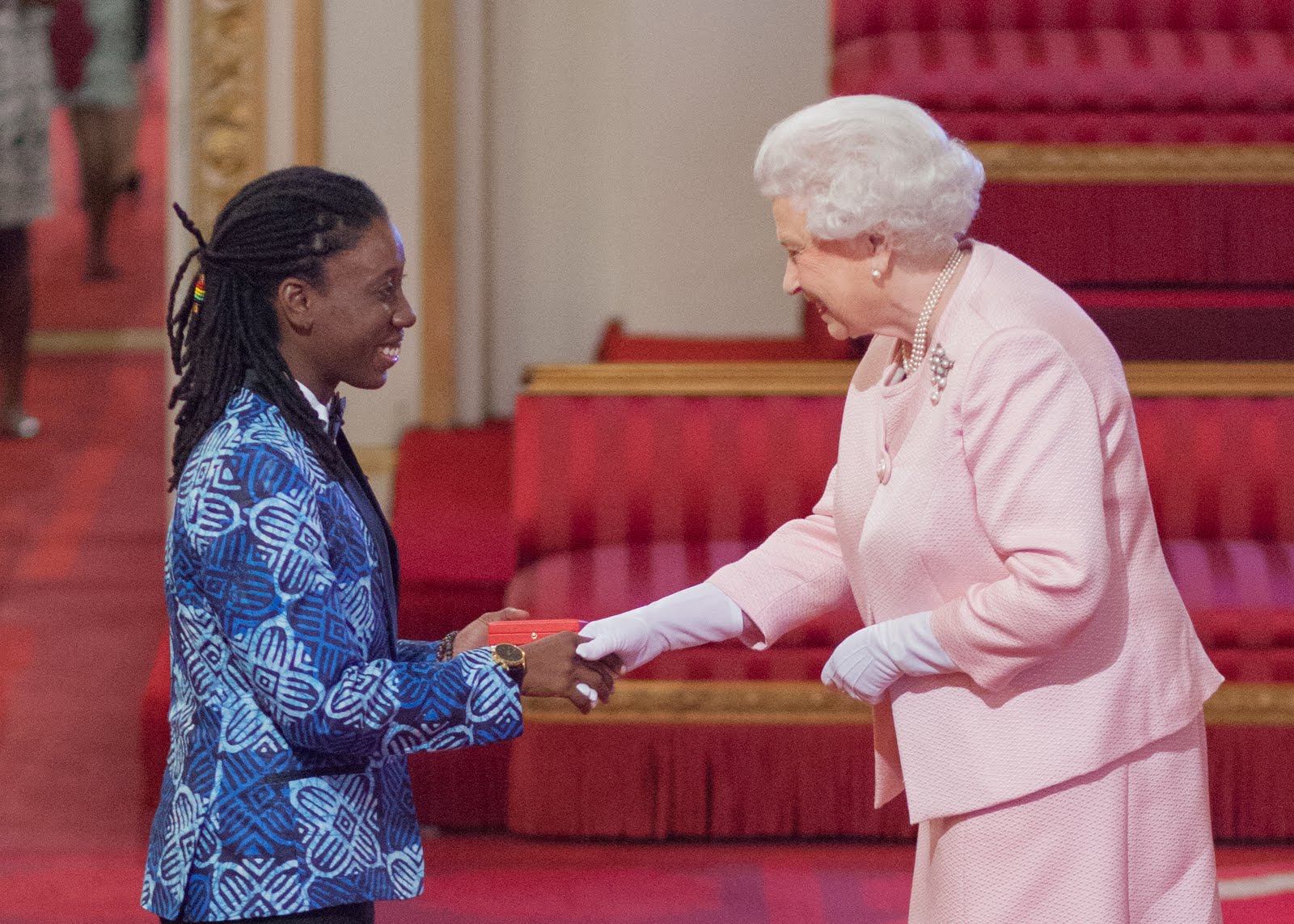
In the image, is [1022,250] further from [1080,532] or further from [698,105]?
[1080,532]

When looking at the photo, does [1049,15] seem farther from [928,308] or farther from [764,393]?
[928,308]

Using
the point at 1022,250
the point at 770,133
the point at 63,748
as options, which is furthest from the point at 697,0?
the point at 770,133

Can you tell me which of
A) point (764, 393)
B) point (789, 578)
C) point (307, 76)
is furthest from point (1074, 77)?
point (789, 578)

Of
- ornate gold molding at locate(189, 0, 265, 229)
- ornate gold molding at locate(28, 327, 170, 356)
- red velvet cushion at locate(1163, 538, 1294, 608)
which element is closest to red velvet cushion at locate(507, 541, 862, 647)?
red velvet cushion at locate(1163, 538, 1294, 608)

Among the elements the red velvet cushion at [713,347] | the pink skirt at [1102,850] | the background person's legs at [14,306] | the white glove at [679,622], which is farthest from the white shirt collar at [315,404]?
the background person's legs at [14,306]

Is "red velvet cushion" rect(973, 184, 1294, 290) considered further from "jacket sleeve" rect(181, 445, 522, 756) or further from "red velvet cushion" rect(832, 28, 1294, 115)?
"jacket sleeve" rect(181, 445, 522, 756)

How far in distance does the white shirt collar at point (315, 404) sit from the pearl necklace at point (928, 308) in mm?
631

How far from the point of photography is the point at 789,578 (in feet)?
7.59

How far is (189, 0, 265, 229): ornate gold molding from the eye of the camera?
15.7 ft

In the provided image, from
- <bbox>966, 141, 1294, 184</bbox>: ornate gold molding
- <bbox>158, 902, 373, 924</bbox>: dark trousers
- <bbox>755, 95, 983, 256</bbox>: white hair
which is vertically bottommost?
<bbox>158, 902, 373, 924</bbox>: dark trousers

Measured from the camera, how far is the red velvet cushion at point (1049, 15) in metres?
5.40

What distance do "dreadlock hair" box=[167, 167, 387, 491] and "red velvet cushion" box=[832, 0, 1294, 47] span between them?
3725 millimetres

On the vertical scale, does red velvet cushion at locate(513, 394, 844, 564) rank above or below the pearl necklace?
below

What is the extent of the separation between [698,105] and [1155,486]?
205cm
